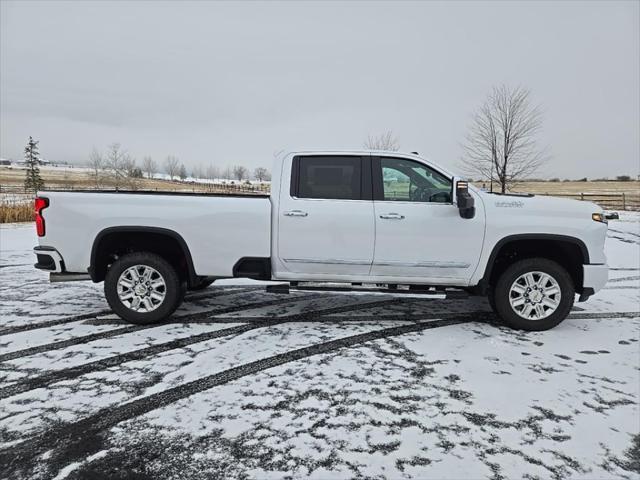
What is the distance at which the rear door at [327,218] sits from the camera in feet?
15.6

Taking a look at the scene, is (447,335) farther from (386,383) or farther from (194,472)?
(194,472)

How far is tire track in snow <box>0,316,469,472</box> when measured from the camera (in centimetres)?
257

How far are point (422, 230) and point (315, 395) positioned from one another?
2280 millimetres

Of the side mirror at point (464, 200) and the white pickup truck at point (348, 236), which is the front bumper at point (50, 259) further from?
the side mirror at point (464, 200)

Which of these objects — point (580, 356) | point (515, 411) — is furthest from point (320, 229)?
point (580, 356)

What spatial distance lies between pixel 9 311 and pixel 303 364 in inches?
160

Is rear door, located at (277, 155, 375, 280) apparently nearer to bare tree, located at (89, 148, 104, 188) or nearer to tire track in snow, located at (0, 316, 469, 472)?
tire track in snow, located at (0, 316, 469, 472)

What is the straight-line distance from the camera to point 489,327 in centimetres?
498

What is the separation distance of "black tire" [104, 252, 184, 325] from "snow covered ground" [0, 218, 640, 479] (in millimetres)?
163

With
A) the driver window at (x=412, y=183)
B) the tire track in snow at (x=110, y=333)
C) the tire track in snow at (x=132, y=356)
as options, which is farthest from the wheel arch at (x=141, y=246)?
the driver window at (x=412, y=183)

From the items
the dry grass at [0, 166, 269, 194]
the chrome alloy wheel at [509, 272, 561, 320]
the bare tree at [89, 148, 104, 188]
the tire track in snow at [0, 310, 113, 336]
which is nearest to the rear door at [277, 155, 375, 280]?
the chrome alloy wheel at [509, 272, 561, 320]

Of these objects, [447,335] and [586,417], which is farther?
[447,335]

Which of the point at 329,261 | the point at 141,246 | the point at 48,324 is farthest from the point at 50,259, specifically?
the point at 329,261

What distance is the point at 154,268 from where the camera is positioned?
4.81 meters
